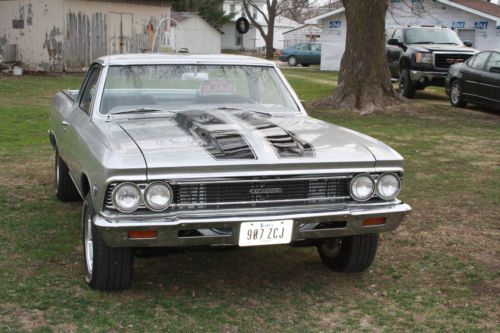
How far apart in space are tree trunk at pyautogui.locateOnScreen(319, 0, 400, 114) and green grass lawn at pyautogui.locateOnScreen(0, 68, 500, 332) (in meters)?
7.02

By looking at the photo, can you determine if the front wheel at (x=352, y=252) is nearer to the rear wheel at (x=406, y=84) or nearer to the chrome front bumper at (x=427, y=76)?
the chrome front bumper at (x=427, y=76)

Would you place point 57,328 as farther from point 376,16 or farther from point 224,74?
point 376,16

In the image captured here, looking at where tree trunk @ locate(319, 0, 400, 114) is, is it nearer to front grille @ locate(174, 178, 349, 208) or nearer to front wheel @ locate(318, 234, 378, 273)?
front wheel @ locate(318, 234, 378, 273)

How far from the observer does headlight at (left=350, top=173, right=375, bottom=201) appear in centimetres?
429

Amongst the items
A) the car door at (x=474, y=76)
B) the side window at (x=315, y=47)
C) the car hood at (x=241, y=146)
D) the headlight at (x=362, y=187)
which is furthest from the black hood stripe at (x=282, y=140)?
the side window at (x=315, y=47)

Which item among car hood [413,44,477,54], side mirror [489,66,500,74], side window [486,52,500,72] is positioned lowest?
side mirror [489,66,500,74]

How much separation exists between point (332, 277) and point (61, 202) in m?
3.16

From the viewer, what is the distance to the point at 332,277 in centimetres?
492

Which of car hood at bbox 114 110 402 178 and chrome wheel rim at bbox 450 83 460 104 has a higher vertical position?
car hood at bbox 114 110 402 178

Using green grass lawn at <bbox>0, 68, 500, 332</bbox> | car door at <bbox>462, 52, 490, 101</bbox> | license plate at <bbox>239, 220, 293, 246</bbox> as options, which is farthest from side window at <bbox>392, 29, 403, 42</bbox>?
license plate at <bbox>239, 220, 293, 246</bbox>

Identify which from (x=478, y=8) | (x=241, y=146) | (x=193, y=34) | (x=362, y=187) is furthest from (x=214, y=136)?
(x=193, y=34)

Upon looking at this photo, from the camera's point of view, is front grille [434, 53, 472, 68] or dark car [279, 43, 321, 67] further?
dark car [279, 43, 321, 67]

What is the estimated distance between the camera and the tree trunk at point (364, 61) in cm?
1439

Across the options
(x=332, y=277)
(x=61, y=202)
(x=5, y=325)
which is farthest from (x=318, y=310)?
(x=61, y=202)
